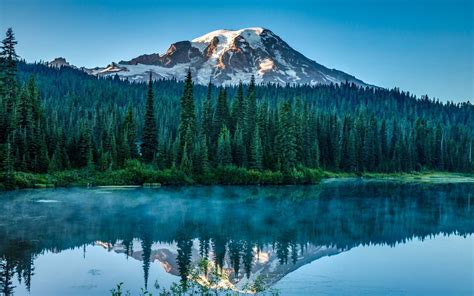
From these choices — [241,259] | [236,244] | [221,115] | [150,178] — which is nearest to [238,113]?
[221,115]

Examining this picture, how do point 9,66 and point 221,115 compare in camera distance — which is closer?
point 9,66

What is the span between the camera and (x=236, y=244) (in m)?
34.7

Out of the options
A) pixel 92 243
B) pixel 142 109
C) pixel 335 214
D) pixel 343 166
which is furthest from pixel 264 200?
pixel 142 109

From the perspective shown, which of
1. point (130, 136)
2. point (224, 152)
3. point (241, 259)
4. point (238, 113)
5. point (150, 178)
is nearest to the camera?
point (241, 259)

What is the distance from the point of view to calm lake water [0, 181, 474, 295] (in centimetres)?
2588

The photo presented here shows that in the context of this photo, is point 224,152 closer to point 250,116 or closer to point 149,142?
point 149,142

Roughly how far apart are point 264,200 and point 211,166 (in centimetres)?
2881

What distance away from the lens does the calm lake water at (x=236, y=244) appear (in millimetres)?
25875

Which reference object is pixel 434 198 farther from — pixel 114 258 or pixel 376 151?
pixel 376 151

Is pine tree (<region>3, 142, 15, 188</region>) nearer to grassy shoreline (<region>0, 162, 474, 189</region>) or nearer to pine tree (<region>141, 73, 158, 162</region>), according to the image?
grassy shoreline (<region>0, 162, 474, 189</region>)

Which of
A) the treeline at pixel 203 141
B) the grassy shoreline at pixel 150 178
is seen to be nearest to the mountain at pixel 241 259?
the grassy shoreline at pixel 150 178

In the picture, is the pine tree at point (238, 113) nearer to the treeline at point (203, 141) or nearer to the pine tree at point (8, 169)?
the treeline at point (203, 141)

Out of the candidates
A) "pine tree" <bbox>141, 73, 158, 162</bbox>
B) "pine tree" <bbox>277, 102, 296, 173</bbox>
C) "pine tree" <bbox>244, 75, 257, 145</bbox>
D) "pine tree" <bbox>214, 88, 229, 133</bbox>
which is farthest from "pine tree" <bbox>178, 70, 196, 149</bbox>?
"pine tree" <bbox>277, 102, 296, 173</bbox>

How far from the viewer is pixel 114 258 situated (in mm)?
30828
